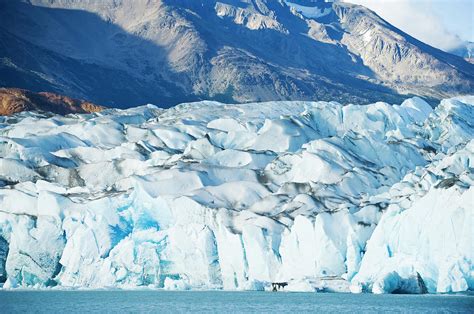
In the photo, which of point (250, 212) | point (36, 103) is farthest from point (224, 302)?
point (36, 103)

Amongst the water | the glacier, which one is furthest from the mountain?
the water

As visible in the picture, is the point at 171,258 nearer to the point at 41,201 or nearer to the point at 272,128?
the point at 41,201

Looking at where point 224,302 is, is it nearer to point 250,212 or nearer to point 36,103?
point 250,212

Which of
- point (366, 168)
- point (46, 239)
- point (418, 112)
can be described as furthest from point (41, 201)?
point (418, 112)

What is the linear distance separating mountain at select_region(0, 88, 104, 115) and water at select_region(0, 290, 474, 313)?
11379cm

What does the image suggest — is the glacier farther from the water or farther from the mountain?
the mountain

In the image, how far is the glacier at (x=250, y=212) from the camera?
180 ft

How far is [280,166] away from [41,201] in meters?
19.3

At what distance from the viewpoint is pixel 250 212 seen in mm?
64188

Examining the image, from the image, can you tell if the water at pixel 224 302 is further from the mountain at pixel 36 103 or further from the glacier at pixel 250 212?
the mountain at pixel 36 103

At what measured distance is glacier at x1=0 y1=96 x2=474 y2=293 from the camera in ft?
180

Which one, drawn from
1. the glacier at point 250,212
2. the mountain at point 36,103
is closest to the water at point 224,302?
the glacier at point 250,212

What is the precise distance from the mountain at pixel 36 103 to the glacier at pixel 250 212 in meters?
83.8

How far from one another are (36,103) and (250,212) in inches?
4908
